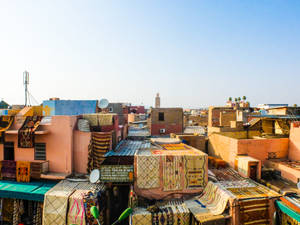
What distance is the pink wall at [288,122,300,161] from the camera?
474 inches

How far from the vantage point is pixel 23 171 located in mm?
10578

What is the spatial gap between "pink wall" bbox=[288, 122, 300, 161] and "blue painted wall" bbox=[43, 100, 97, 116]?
Answer: 1590cm

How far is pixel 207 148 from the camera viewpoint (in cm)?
1659

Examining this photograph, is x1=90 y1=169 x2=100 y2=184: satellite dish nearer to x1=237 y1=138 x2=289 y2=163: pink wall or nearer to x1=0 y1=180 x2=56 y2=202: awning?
x1=0 y1=180 x2=56 y2=202: awning

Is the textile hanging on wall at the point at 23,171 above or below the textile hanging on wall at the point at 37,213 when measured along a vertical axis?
above

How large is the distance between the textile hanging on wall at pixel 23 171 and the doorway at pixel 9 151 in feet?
4.24

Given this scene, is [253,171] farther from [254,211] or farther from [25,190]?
[25,190]

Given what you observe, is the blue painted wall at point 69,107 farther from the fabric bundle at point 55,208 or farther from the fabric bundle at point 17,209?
the fabric bundle at point 55,208

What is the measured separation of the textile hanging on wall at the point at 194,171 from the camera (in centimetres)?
945

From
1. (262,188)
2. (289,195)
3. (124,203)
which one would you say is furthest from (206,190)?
(124,203)

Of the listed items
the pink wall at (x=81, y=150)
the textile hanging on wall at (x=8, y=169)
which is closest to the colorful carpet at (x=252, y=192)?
the pink wall at (x=81, y=150)

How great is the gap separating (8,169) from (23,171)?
3.58ft

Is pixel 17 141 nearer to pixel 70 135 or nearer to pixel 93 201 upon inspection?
pixel 70 135

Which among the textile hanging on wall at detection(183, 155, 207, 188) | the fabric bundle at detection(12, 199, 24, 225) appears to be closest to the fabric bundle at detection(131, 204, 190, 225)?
the textile hanging on wall at detection(183, 155, 207, 188)
